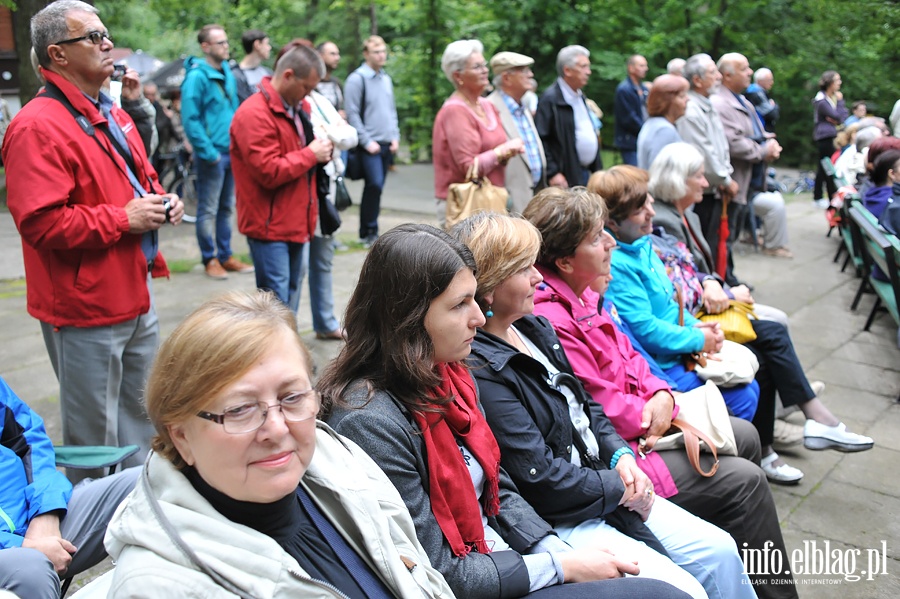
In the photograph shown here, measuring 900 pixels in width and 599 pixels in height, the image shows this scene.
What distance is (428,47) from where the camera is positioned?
14.0 metres

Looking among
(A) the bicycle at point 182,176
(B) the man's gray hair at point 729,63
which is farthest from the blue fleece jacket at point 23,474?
(A) the bicycle at point 182,176

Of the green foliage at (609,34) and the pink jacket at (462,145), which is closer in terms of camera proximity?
the pink jacket at (462,145)

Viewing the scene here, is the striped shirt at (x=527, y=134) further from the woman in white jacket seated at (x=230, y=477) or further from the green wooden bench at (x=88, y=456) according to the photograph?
the woman in white jacket seated at (x=230, y=477)

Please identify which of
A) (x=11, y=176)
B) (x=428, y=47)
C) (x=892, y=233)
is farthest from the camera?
(x=428, y=47)

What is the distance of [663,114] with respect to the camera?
657cm

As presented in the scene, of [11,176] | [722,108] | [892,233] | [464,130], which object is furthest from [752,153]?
[11,176]

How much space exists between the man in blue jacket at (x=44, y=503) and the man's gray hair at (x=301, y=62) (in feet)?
8.62

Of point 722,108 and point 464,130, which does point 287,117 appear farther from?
point 722,108

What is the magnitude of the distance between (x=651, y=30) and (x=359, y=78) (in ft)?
31.2

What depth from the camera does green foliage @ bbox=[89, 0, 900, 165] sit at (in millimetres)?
14000

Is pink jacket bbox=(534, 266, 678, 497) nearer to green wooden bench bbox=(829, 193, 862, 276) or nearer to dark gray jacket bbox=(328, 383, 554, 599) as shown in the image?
dark gray jacket bbox=(328, 383, 554, 599)

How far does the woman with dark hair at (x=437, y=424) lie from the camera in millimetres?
2049

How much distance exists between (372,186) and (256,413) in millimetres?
6709

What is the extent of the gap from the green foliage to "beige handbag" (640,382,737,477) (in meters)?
11.2
